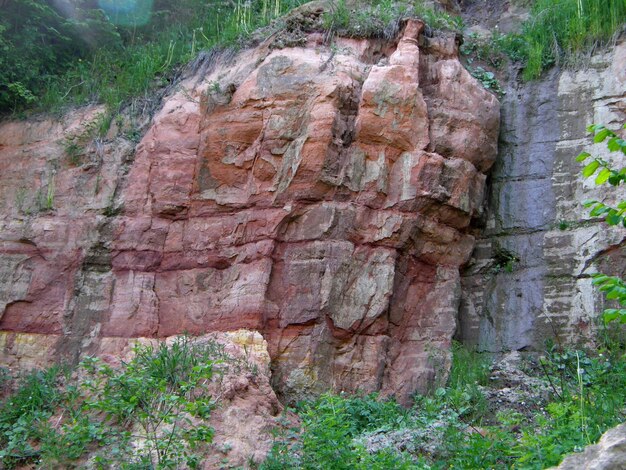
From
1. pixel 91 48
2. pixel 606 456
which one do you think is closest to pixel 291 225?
pixel 91 48

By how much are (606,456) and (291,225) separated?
219 inches

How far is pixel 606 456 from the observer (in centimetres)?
492

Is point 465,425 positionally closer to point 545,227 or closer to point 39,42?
point 545,227

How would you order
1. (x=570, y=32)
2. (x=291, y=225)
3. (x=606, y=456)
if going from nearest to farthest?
1. (x=606, y=456)
2. (x=291, y=225)
3. (x=570, y=32)

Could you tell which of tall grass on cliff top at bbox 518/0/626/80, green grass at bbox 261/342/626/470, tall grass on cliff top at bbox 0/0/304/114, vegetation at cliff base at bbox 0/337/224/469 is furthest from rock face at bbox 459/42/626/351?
tall grass on cliff top at bbox 0/0/304/114

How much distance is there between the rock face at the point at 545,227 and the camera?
9.99 m

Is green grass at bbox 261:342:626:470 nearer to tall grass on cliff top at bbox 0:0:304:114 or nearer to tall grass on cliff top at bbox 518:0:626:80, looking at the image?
tall grass on cliff top at bbox 518:0:626:80

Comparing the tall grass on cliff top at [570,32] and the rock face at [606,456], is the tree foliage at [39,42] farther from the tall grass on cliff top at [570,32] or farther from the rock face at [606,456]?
the rock face at [606,456]

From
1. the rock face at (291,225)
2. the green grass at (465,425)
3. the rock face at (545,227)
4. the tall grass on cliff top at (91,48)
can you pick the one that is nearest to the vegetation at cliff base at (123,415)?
the green grass at (465,425)

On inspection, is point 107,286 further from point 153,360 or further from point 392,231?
point 392,231

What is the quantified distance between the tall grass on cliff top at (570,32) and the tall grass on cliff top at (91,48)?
3591mm

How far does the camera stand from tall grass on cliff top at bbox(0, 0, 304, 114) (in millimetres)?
12328


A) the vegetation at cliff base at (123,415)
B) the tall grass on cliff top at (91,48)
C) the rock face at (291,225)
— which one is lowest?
the vegetation at cliff base at (123,415)

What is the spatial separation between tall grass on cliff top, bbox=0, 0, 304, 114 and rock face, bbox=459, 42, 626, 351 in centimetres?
400
